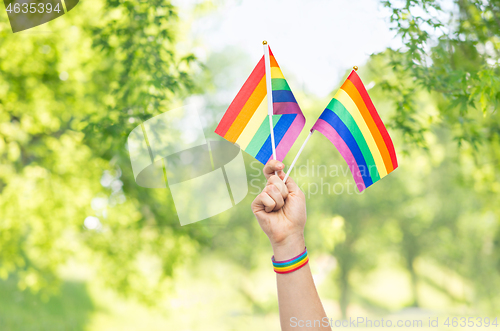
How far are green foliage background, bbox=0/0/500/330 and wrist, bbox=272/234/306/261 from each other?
154cm

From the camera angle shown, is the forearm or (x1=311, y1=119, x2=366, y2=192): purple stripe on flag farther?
(x1=311, y1=119, x2=366, y2=192): purple stripe on flag

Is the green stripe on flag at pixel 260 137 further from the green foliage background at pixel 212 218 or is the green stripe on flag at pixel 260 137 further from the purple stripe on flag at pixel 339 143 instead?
the green foliage background at pixel 212 218

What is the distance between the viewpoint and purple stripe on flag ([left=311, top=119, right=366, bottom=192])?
1.33m

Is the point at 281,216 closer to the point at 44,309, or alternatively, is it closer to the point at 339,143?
the point at 339,143

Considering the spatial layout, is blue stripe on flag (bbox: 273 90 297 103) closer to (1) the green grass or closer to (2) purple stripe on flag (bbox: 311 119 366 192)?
(2) purple stripe on flag (bbox: 311 119 366 192)

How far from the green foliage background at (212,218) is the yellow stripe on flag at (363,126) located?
3.06 ft

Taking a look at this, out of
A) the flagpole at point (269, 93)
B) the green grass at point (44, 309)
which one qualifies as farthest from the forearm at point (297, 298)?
the green grass at point (44, 309)

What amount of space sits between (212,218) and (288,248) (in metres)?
4.44

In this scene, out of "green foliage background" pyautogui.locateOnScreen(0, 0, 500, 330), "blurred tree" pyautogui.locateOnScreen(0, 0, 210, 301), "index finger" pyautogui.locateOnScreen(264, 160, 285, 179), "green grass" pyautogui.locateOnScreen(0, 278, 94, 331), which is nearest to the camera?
"index finger" pyautogui.locateOnScreen(264, 160, 285, 179)

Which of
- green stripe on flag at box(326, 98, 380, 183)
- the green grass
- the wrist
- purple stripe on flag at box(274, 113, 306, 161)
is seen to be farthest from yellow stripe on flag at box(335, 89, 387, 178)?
the green grass

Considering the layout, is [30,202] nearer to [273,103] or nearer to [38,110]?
[38,110]

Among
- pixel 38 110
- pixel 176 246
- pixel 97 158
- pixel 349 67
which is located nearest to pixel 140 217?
pixel 176 246

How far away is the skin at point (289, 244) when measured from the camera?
958 mm

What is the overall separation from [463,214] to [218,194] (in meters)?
5.10
